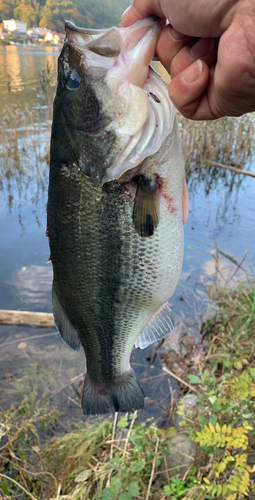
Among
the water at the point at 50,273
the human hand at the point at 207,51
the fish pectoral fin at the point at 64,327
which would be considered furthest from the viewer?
the water at the point at 50,273

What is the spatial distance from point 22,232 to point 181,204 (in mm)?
5953

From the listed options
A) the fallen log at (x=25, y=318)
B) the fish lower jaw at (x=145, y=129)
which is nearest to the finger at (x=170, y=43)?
the fish lower jaw at (x=145, y=129)

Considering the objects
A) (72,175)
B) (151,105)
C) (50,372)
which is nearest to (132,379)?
(72,175)

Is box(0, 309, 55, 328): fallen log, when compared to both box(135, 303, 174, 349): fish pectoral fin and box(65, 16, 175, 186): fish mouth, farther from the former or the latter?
box(65, 16, 175, 186): fish mouth

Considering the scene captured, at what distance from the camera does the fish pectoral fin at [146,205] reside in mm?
1537

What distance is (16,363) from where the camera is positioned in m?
4.32

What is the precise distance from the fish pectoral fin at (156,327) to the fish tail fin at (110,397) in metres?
0.29

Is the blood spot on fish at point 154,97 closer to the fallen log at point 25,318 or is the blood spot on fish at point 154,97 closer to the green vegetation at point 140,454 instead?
the green vegetation at point 140,454

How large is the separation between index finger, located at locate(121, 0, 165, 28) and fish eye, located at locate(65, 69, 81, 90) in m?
0.33

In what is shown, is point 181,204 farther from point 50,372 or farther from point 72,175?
point 50,372

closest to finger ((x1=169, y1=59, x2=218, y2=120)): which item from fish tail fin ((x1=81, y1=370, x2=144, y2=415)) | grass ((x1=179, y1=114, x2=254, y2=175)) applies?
fish tail fin ((x1=81, y1=370, x2=144, y2=415))

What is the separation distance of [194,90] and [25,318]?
164 inches

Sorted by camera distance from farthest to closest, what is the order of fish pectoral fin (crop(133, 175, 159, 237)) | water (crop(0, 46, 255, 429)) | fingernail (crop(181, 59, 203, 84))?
water (crop(0, 46, 255, 429)) < fish pectoral fin (crop(133, 175, 159, 237)) < fingernail (crop(181, 59, 203, 84))

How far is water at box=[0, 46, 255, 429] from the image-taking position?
402 cm
